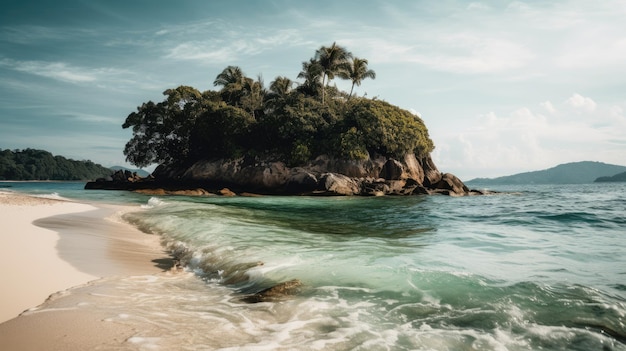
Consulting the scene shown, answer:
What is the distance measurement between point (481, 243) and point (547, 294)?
164 inches

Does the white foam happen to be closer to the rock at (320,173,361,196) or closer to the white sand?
the white sand

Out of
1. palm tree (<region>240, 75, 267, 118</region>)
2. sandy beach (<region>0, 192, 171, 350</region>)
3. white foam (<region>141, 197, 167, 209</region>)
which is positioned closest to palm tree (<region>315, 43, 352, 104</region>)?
palm tree (<region>240, 75, 267, 118</region>)

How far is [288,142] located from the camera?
129ft

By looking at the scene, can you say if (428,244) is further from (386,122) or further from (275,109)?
(275,109)

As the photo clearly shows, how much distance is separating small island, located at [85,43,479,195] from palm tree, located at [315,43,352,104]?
12cm

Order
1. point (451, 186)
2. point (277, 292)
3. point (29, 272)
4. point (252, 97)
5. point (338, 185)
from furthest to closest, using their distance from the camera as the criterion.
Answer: point (252, 97) < point (451, 186) < point (338, 185) < point (29, 272) < point (277, 292)

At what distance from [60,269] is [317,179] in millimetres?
29275

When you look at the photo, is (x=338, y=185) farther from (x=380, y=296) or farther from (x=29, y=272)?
(x=29, y=272)

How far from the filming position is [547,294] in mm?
4852

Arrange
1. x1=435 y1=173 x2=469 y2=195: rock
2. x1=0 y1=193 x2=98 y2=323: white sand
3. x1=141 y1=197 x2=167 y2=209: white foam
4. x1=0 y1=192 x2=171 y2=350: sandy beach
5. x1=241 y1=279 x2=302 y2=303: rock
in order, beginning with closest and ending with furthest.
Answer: x1=0 y1=192 x2=171 y2=350: sandy beach, x1=0 y1=193 x2=98 y2=323: white sand, x1=241 y1=279 x2=302 y2=303: rock, x1=141 y1=197 x2=167 y2=209: white foam, x1=435 y1=173 x2=469 y2=195: rock

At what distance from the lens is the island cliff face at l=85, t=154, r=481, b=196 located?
3412 cm

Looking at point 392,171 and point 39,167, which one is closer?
point 392,171

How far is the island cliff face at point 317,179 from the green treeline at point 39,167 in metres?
105

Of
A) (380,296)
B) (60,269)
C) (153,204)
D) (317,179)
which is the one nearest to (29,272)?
(60,269)
